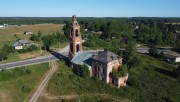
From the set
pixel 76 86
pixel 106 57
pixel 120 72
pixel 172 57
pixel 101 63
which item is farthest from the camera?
pixel 172 57

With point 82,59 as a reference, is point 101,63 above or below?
above

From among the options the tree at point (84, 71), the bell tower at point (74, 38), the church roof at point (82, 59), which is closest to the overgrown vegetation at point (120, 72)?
the tree at point (84, 71)

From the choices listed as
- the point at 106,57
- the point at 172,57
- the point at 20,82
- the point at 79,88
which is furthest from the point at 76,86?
the point at 172,57

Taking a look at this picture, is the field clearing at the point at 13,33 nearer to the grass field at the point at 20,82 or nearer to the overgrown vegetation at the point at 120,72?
the grass field at the point at 20,82

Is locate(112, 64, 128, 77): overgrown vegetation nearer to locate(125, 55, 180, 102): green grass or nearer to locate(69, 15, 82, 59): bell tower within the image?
locate(125, 55, 180, 102): green grass

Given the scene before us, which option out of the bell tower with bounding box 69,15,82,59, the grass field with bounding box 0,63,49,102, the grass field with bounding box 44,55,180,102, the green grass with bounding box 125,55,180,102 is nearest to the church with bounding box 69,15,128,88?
the bell tower with bounding box 69,15,82,59

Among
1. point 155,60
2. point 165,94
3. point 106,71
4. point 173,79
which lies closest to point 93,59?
point 106,71

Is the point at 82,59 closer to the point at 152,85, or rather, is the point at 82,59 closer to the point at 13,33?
the point at 152,85
